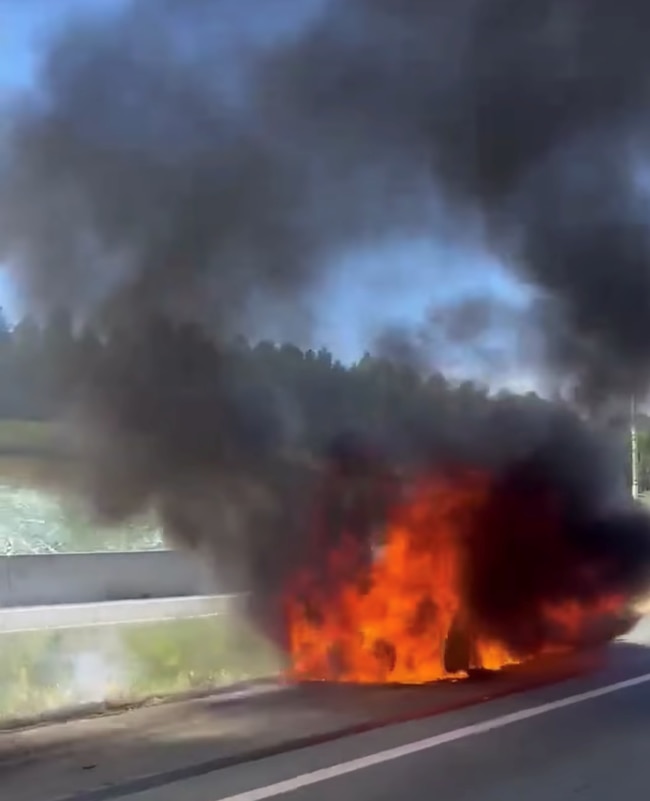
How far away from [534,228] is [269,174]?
2.43 metres

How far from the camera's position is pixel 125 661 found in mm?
11234

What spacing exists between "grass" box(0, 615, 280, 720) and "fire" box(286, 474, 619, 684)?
2.08ft

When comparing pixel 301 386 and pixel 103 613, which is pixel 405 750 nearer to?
pixel 301 386

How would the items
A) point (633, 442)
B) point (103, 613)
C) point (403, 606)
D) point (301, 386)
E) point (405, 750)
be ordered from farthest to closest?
point (103, 613), point (633, 442), point (301, 386), point (403, 606), point (405, 750)

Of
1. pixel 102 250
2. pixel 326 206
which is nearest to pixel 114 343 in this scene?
pixel 102 250

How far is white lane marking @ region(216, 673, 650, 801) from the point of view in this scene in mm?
5107

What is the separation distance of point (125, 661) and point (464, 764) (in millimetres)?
6204

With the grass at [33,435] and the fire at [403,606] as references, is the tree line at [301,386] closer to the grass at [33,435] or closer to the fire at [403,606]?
the grass at [33,435]

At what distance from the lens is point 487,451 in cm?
1060

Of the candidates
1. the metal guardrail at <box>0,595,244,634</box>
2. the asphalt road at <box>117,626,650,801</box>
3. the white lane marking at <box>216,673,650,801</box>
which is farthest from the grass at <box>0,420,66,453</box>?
the white lane marking at <box>216,673,650,801</box>

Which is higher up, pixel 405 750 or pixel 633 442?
pixel 633 442

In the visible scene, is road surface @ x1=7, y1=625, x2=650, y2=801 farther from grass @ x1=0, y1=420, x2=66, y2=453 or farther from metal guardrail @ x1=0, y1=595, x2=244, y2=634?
metal guardrail @ x1=0, y1=595, x2=244, y2=634

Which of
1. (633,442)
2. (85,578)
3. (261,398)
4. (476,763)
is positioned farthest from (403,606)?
(85,578)

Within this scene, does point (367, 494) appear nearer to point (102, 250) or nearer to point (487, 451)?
point (487, 451)
